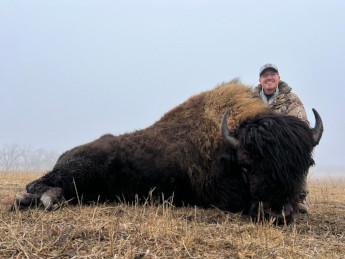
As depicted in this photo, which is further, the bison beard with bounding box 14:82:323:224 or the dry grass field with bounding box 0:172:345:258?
the bison beard with bounding box 14:82:323:224

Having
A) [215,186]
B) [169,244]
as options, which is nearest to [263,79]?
[215,186]

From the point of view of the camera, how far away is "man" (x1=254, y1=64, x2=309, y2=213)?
590cm

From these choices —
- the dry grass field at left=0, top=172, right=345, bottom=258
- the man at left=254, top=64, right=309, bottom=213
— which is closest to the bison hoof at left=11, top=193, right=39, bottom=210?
the dry grass field at left=0, top=172, right=345, bottom=258

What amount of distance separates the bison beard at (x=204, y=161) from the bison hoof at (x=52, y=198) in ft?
0.04

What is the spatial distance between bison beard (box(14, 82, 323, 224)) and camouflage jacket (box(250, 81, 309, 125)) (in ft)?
2.91

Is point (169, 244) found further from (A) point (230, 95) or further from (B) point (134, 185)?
(A) point (230, 95)

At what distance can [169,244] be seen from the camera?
8.05 ft

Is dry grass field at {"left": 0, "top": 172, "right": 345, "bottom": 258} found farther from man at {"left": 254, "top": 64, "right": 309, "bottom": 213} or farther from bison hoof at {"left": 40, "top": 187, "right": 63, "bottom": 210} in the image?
man at {"left": 254, "top": 64, "right": 309, "bottom": 213}

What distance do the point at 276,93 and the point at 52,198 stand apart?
170 inches

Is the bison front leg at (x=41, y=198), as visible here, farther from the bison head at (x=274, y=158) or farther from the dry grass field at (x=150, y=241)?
the bison head at (x=274, y=158)

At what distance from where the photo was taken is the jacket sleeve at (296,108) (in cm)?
581

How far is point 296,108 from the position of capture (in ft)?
19.2

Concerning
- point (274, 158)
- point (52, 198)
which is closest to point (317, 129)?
point (274, 158)

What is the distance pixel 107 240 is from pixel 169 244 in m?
0.50
